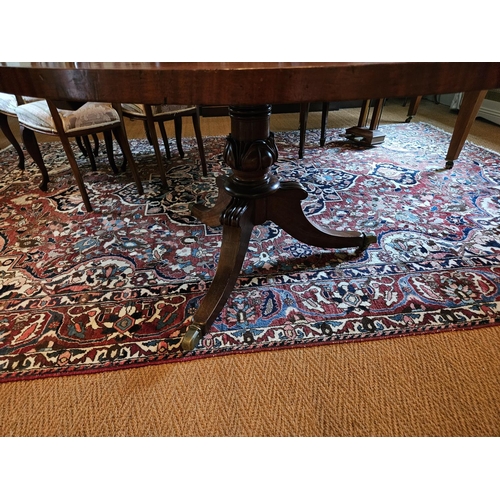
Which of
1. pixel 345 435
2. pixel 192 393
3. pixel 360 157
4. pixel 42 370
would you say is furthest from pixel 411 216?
pixel 42 370

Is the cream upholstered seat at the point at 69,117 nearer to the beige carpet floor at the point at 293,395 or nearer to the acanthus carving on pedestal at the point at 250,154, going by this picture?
the acanthus carving on pedestal at the point at 250,154

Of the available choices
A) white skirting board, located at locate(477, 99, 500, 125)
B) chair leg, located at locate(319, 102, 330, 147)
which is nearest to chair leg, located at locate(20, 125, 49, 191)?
chair leg, located at locate(319, 102, 330, 147)

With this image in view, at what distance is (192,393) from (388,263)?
84 cm

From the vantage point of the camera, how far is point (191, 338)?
89 cm

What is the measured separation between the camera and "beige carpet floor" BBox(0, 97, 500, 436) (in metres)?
0.74

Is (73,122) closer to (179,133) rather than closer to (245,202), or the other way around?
(179,133)

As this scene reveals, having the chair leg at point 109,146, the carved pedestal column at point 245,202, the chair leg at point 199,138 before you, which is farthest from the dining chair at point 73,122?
the carved pedestal column at point 245,202

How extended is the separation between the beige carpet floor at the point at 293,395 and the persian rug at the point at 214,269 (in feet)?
0.16

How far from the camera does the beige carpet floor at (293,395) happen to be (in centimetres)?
74

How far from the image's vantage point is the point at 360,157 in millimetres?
2318

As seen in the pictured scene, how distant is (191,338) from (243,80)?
66cm

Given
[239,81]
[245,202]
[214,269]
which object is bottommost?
[214,269]

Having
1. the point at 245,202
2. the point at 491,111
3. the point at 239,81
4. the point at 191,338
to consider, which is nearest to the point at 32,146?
the point at 245,202

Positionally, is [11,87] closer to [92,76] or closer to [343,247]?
[92,76]
